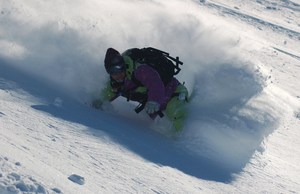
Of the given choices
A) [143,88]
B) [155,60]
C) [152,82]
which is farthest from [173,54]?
[152,82]

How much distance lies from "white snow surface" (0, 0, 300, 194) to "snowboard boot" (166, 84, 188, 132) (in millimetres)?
137

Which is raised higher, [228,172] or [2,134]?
[228,172]

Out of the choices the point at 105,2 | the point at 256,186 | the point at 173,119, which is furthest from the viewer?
the point at 105,2

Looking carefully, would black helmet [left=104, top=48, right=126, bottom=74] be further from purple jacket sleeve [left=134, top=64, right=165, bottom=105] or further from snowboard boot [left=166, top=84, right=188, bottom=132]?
snowboard boot [left=166, top=84, right=188, bottom=132]

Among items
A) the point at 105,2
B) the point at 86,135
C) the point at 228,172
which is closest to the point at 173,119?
the point at 228,172

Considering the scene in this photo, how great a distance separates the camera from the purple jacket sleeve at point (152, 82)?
17.6 feet

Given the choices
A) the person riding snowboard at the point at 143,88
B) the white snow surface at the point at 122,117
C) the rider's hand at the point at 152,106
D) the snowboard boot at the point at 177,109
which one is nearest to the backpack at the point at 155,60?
the person riding snowboard at the point at 143,88

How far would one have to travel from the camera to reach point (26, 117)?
443cm

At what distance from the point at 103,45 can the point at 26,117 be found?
8.82 feet

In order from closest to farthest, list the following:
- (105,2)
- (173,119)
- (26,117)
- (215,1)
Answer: (26,117) → (173,119) → (105,2) → (215,1)

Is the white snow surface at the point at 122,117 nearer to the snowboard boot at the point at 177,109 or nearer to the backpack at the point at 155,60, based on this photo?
the snowboard boot at the point at 177,109

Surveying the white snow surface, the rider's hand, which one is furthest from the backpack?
the white snow surface

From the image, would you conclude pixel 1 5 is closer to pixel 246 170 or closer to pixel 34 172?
pixel 246 170

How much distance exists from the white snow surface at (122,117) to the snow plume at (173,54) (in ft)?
0.04
